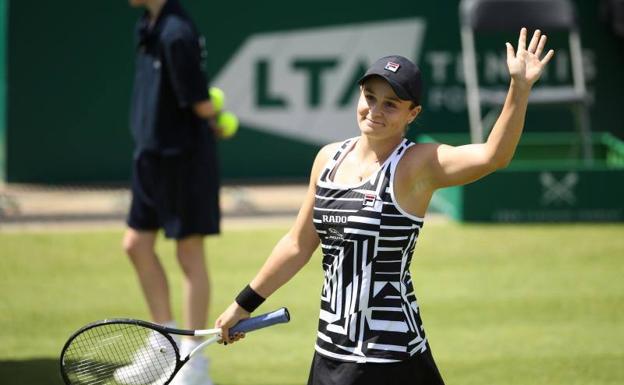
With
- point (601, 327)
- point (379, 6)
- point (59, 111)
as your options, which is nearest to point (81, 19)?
point (59, 111)

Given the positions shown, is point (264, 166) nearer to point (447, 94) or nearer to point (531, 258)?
point (447, 94)

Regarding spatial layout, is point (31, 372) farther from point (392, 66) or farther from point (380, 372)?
point (392, 66)

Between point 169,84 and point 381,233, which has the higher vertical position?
point 169,84

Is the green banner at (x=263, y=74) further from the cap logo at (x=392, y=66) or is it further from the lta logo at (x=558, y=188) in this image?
the cap logo at (x=392, y=66)

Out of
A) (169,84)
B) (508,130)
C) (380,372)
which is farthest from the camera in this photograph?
(169,84)

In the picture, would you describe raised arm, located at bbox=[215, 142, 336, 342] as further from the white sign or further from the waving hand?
the white sign

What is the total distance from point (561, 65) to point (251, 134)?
380 cm

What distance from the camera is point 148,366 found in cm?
425

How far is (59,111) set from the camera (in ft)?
41.1

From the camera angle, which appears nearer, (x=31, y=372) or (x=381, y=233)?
(x=381, y=233)

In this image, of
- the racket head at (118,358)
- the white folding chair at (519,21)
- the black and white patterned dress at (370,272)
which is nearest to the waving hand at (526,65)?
the black and white patterned dress at (370,272)

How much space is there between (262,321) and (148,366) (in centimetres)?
56

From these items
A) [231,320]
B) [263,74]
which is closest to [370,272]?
[231,320]

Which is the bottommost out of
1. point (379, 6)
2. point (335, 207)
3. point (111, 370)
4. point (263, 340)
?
point (263, 340)
